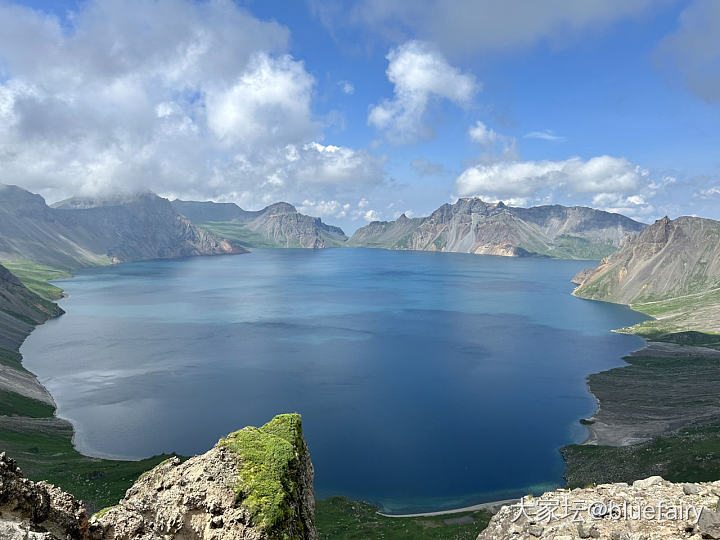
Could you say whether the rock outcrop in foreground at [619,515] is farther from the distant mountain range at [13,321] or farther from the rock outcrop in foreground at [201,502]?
the distant mountain range at [13,321]

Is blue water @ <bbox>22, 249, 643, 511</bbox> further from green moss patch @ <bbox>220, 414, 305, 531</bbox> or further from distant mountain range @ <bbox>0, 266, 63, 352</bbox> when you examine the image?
green moss patch @ <bbox>220, 414, 305, 531</bbox>

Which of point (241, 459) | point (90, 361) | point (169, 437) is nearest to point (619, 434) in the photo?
point (169, 437)

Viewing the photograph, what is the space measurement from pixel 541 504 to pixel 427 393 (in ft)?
304

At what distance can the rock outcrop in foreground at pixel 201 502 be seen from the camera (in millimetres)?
13109

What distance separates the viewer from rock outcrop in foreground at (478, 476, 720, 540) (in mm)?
20661

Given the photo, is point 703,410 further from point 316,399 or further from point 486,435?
point 316,399

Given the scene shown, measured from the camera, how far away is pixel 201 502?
17875 millimetres

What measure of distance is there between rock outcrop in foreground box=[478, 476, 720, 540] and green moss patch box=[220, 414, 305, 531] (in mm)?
13891

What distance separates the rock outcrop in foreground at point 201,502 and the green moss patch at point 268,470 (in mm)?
39

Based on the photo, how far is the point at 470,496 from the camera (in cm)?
7688

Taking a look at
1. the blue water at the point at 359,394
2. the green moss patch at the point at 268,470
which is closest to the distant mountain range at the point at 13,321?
the blue water at the point at 359,394

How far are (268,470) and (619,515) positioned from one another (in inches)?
736

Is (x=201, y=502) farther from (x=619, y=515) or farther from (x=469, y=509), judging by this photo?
(x=469, y=509)

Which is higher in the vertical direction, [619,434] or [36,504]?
[36,504]
